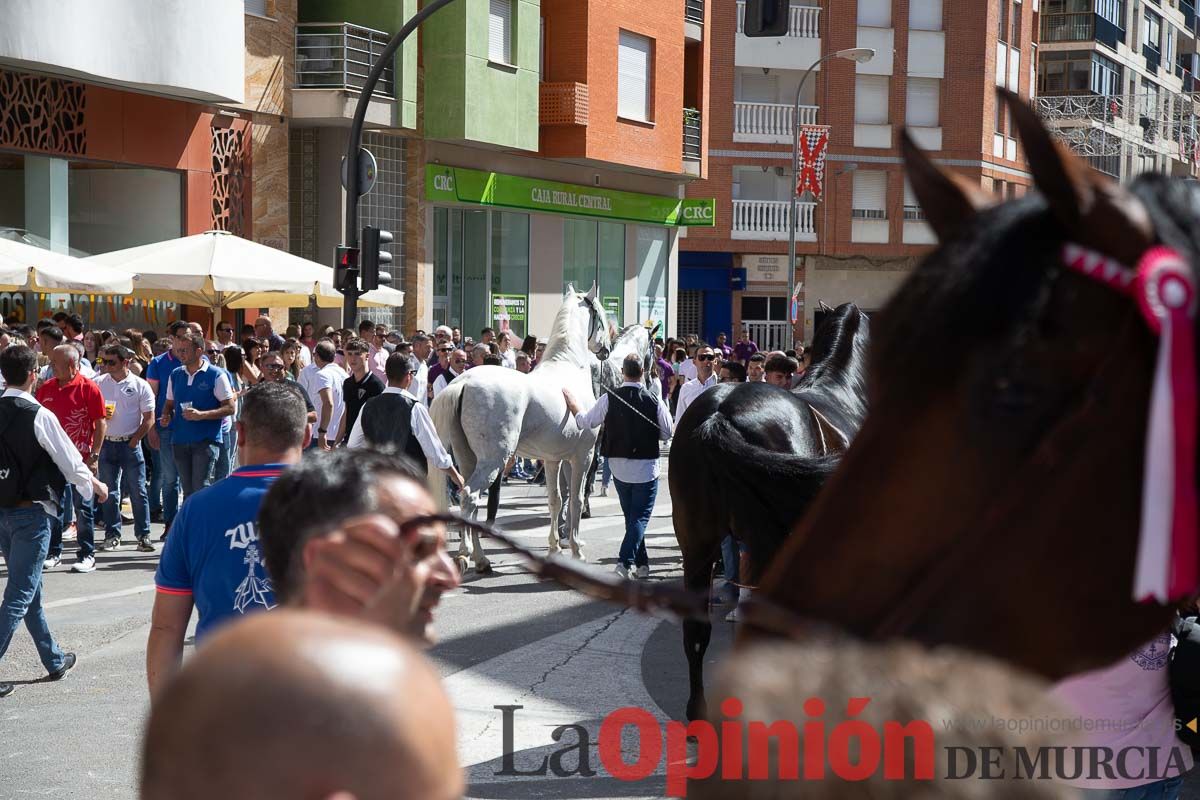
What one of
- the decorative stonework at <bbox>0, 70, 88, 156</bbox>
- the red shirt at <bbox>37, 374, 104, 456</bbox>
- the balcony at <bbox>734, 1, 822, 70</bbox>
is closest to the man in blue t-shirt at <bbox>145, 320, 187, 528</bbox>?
the red shirt at <bbox>37, 374, 104, 456</bbox>

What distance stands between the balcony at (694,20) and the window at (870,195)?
41.3 feet

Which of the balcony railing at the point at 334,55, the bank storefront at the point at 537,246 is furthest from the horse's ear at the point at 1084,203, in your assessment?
the bank storefront at the point at 537,246

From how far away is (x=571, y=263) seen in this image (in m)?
31.3

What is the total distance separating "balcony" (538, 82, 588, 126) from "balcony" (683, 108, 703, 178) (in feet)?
16.4

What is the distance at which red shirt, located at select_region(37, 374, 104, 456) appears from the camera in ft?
36.1

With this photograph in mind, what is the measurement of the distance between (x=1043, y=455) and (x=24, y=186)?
66.7 ft

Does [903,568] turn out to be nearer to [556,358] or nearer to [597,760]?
[597,760]

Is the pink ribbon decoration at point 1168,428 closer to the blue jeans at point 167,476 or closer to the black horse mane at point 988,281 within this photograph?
the black horse mane at point 988,281

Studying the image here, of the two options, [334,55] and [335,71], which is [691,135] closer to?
[334,55]

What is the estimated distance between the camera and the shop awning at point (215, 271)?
16.6 m

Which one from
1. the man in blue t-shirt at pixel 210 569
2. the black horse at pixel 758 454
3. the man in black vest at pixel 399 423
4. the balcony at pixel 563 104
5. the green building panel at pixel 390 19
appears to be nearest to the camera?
the man in blue t-shirt at pixel 210 569

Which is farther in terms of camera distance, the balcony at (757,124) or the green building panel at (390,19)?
the balcony at (757,124)

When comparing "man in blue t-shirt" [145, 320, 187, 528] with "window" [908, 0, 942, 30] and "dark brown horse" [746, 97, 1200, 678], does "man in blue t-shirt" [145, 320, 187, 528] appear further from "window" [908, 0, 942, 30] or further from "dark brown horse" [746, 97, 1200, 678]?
"window" [908, 0, 942, 30]

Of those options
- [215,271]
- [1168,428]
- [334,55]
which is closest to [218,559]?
[1168,428]
